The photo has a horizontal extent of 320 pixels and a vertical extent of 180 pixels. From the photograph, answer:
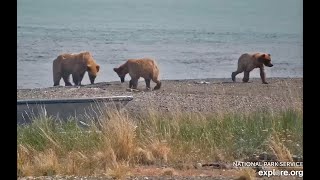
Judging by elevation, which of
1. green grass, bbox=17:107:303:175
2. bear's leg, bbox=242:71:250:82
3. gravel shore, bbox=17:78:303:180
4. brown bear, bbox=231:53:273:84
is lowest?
green grass, bbox=17:107:303:175

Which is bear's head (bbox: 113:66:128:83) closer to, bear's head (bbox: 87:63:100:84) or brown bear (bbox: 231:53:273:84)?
bear's head (bbox: 87:63:100:84)

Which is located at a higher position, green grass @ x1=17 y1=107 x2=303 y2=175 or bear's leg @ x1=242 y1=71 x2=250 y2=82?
bear's leg @ x1=242 y1=71 x2=250 y2=82

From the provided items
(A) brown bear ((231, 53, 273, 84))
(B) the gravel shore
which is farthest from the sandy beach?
(A) brown bear ((231, 53, 273, 84))

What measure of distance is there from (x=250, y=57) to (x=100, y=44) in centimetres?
186

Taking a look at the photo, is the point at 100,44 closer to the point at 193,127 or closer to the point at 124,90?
the point at 124,90

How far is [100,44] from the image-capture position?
7.66m

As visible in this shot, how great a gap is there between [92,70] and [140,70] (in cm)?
67

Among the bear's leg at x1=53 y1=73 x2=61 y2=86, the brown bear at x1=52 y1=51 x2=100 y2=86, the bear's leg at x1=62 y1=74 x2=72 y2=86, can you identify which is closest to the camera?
the brown bear at x1=52 y1=51 x2=100 y2=86

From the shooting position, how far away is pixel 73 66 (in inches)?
324

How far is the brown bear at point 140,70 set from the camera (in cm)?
787

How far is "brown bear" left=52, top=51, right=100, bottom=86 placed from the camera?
25.6 ft

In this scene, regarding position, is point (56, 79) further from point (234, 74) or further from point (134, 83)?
point (234, 74)
